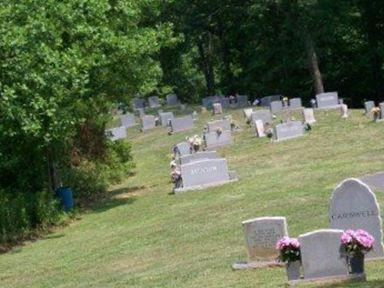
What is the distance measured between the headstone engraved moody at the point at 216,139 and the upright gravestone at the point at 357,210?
1998 cm

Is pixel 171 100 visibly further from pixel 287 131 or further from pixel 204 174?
pixel 204 174

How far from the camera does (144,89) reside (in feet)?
84.1

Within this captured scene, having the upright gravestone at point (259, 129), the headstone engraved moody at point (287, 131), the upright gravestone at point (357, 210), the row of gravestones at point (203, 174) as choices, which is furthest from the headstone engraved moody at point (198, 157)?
the upright gravestone at point (357, 210)

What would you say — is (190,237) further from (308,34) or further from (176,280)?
(308,34)

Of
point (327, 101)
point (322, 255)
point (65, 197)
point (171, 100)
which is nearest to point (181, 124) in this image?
point (327, 101)

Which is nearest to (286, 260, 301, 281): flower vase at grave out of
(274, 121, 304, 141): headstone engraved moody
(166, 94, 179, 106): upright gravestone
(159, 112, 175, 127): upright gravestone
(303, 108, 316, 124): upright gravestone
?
(274, 121, 304, 141): headstone engraved moody

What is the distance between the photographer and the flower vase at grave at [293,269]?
1181 centimetres

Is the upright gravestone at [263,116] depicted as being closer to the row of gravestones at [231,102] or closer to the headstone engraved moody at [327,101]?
the headstone engraved moody at [327,101]

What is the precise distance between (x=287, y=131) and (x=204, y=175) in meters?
7.69

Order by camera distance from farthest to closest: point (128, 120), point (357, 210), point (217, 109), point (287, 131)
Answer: point (128, 120), point (217, 109), point (287, 131), point (357, 210)

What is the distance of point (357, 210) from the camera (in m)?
12.6

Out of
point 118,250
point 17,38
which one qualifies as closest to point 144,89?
point 17,38

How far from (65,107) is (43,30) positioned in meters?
2.49

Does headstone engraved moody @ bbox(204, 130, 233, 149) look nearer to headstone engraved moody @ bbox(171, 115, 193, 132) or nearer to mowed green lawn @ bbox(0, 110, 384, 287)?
mowed green lawn @ bbox(0, 110, 384, 287)
